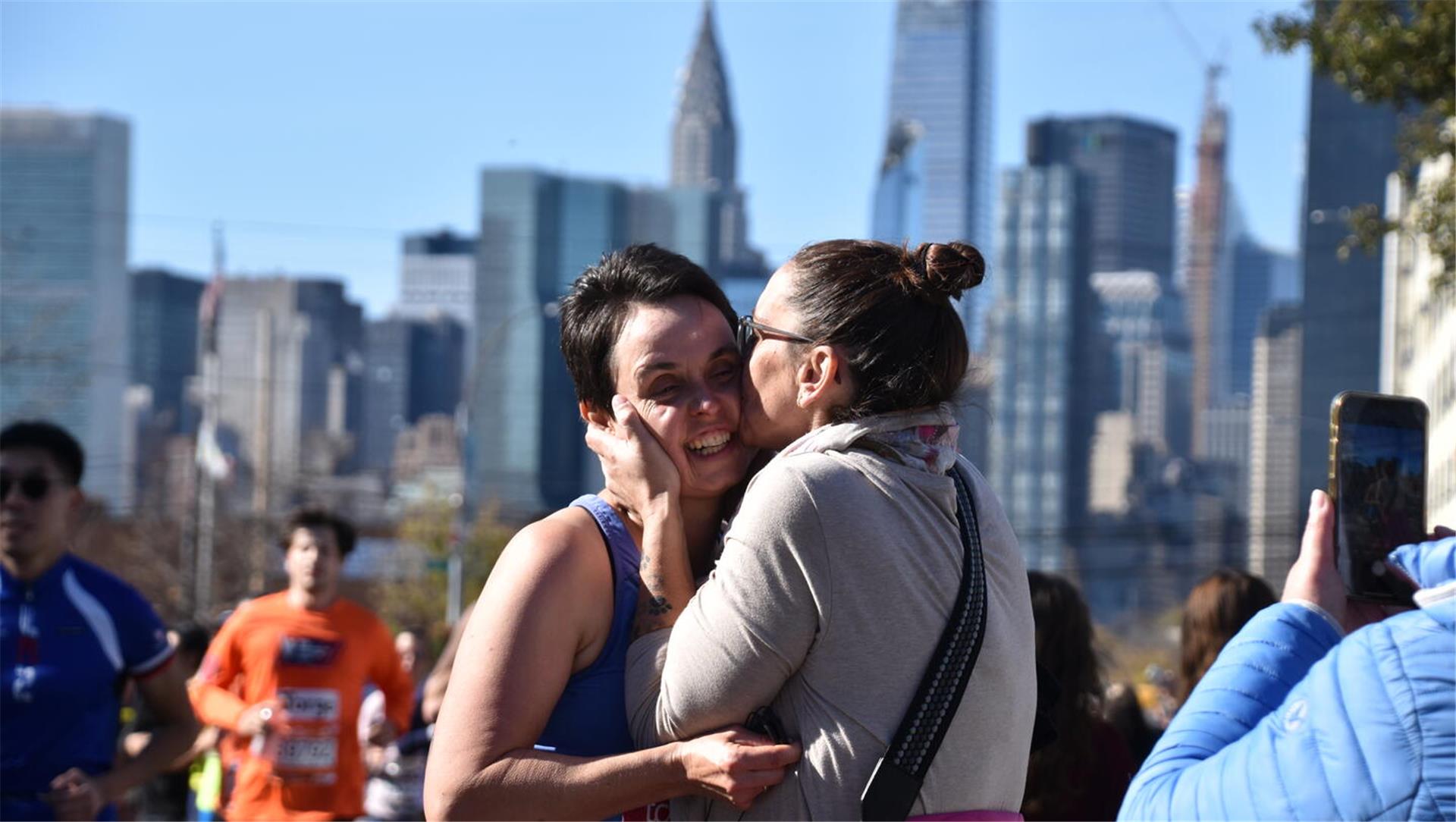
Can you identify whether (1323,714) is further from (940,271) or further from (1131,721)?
(1131,721)

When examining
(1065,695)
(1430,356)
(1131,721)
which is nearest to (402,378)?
(1430,356)

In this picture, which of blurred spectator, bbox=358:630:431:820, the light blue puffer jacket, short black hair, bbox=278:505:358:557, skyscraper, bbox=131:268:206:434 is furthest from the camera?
skyscraper, bbox=131:268:206:434

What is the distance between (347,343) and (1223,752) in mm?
196008

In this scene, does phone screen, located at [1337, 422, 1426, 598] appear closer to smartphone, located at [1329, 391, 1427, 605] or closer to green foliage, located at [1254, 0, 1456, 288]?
smartphone, located at [1329, 391, 1427, 605]

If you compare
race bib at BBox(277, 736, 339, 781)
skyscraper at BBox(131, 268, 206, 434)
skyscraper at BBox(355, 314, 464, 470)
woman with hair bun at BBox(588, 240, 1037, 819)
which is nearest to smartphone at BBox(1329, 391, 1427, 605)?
woman with hair bun at BBox(588, 240, 1037, 819)

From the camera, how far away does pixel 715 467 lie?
3.08 metres

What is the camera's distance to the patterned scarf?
2.73m

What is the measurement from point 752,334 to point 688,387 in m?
0.17

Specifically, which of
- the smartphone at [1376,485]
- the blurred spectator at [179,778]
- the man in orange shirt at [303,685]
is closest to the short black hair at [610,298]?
the smartphone at [1376,485]

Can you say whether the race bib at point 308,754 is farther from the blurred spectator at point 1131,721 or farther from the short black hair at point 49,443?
the blurred spectator at point 1131,721

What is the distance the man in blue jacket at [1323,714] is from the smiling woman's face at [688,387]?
94 cm

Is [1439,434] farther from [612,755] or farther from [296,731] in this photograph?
[612,755]

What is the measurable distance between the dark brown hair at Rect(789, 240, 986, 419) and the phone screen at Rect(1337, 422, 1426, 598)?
0.67m

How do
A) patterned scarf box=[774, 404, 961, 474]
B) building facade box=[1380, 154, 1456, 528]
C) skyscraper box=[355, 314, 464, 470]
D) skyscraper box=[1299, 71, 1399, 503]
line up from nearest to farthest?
patterned scarf box=[774, 404, 961, 474] → building facade box=[1380, 154, 1456, 528] → skyscraper box=[1299, 71, 1399, 503] → skyscraper box=[355, 314, 464, 470]
